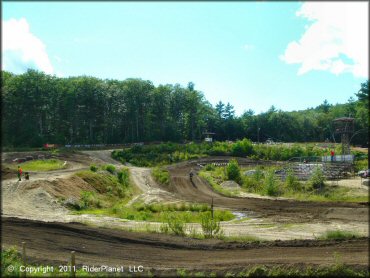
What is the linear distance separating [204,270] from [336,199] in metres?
27.6

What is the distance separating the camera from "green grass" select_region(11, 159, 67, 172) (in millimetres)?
55819

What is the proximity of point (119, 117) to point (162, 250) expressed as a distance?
94.2 m

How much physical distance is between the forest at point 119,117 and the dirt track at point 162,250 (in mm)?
68578

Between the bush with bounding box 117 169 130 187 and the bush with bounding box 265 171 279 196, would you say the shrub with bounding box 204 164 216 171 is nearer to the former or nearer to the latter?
the bush with bounding box 117 169 130 187

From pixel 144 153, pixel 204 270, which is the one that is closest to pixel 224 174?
pixel 144 153

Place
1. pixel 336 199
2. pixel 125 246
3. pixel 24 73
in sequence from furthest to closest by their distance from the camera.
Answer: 1. pixel 24 73
2. pixel 336 199
3. pixel 125 246

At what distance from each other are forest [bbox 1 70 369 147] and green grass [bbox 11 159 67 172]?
2833 cm

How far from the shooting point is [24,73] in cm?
10088

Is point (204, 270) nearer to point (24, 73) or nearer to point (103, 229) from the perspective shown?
point (103, 229)

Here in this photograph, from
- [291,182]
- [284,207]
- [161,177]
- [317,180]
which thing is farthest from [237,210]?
[161,177]

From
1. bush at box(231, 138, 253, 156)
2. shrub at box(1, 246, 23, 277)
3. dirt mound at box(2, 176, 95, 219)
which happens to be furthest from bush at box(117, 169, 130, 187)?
bush at box(231, 138, 253, 156)

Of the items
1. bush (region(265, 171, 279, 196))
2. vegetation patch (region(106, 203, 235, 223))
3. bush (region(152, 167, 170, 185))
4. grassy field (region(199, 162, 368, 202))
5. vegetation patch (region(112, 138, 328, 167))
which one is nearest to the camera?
vegetation patch (region(106, 203, 235, 223))

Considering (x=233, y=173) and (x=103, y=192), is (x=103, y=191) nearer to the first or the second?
(x=103, y=192)

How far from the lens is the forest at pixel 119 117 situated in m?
95.9
